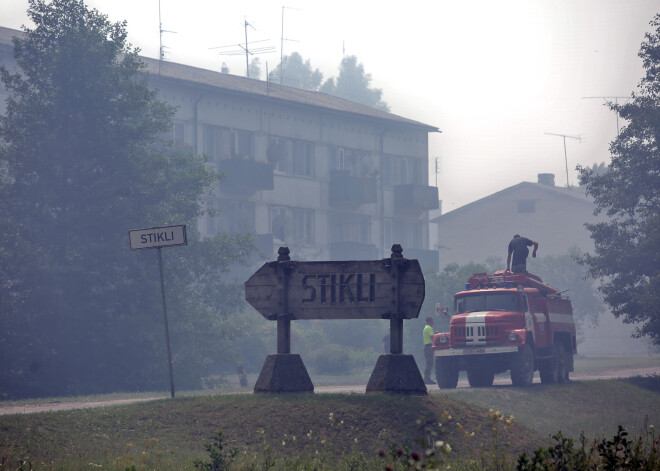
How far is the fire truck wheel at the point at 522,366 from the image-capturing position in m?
25.3

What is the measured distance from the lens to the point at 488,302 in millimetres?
26453

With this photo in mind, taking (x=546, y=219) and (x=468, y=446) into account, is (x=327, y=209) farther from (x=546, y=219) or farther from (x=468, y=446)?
(x=468, y=446)

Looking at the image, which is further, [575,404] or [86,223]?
[86,223]

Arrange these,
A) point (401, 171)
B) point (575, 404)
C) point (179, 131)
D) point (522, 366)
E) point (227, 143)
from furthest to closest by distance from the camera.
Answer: point (401, 171) → point (227, 143) → point (179, 131) → point (522, 366) → point (575, 404)

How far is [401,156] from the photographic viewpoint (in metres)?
63.2

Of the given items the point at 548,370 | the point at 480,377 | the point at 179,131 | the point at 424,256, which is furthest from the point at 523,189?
the point at 480,377

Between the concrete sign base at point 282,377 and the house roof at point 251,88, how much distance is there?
3218cm

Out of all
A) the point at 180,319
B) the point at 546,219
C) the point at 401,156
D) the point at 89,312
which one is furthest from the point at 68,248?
the point at 546,219

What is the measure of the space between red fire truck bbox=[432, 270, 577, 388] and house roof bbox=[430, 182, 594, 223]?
52848 millimetres

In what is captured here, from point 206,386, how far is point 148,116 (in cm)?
908

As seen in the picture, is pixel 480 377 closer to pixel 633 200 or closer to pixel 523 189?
pixel 633 200

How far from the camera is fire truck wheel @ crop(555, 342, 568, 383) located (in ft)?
92.4

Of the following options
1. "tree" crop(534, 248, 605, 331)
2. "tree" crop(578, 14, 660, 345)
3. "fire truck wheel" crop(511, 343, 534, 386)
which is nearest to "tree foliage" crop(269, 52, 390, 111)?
"tree" crop(534, 248, 605, 331)

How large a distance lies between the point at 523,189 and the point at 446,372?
58.5 metres
